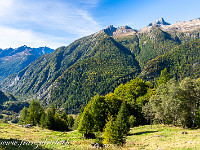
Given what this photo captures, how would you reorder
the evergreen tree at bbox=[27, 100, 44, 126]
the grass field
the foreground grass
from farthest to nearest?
the evergreen tree at bbox=[27, 100, 44, 126]
the grass field
the foreground grass

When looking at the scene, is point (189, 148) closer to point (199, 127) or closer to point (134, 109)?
point (199, 127)

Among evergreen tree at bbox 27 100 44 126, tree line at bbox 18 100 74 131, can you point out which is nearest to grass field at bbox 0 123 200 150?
tree line at bbox 18 100 74 131

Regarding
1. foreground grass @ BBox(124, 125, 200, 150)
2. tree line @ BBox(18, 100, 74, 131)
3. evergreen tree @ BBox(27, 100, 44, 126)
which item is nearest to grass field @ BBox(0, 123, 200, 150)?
foreground grass @ BBox(124, 125, 200, 150)

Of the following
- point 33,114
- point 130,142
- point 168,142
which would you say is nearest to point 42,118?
point 33,114

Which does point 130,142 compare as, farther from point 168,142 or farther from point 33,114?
point 33,114

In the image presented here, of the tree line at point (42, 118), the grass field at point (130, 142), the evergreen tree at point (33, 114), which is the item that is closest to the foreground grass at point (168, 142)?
the grass field at point (130, 142)

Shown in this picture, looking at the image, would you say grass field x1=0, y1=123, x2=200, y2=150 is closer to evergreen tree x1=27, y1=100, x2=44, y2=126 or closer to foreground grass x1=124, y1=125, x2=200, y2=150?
foreground grass x1=124, y1=125, x2=200, y2=150

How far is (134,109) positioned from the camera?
66438 millimetres

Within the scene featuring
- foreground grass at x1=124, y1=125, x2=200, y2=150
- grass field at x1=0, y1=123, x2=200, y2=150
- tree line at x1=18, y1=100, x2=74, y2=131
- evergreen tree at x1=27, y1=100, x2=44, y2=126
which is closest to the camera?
foreground grass at x1=124, y1=125, x2=200, y2=150

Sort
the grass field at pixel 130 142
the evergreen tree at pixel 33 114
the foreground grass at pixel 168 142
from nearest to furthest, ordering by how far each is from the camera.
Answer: the foreground grass at pixel 168 142 < the grass field at pixel 130 142 < the evergreen tree at pixel 33 114

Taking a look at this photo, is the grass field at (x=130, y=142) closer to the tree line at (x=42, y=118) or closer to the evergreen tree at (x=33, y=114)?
the tree line at (x=42, y=118)

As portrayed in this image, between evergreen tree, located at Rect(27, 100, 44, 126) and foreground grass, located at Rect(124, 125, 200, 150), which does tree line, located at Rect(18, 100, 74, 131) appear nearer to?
evergreen tree, located at Rect(27, 100, 44, 126)

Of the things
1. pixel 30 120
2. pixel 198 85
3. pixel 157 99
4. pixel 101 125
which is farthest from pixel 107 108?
pixel 30 120

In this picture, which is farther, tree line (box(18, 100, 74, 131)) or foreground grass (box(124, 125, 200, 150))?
tree line (box(18, 100, 74, 131))
